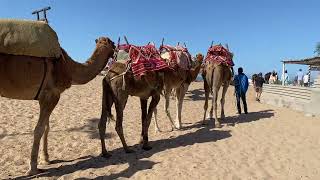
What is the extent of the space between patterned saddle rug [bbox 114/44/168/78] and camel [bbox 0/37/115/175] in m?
1.12

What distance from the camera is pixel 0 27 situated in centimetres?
691

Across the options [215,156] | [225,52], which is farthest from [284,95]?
[215,156]

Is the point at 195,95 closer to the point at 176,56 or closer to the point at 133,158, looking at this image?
the point at 176,56

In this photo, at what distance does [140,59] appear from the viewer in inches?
360

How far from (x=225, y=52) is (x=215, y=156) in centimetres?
499

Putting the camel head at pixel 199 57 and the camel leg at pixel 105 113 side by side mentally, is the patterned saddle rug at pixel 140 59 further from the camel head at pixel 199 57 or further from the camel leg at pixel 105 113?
the camel head at pixel 199 57

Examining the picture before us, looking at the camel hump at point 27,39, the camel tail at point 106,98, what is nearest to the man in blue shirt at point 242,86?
the camel tail at point 106,98

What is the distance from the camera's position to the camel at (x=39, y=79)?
7043 millimetres

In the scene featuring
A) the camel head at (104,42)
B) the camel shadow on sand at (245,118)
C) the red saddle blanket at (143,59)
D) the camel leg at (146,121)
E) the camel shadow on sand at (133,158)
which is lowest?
the camel shadow on sand at (133,158)

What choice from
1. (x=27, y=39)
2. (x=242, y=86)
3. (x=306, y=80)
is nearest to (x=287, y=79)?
(x=306, y=80)

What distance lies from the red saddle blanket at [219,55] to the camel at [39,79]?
5341mm

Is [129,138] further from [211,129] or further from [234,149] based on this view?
[234,149]

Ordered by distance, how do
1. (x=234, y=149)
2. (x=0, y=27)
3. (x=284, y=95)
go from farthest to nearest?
(x=284, y=95), (x=234, y=149), (x=0, y=27)

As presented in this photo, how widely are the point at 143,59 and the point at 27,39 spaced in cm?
284
